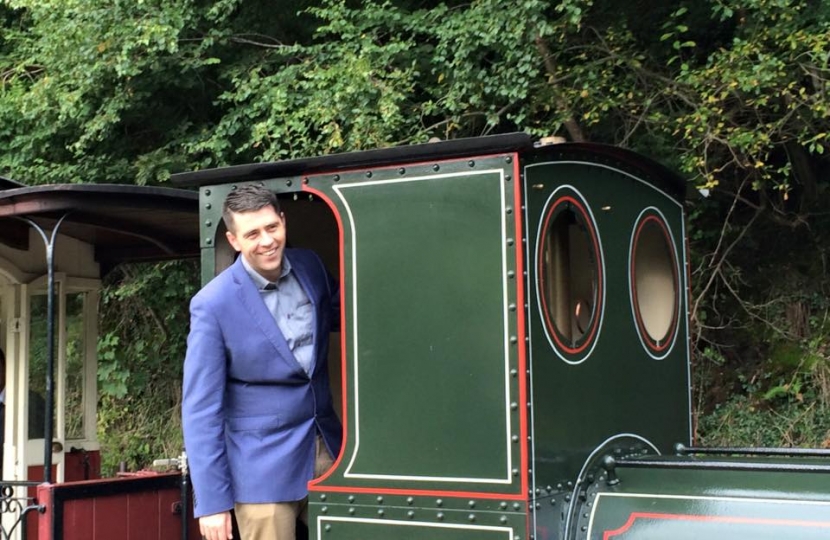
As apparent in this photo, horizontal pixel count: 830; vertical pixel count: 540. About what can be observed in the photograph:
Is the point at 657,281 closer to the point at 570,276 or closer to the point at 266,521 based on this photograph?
the point at 570,276

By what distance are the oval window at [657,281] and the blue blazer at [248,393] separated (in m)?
1.55

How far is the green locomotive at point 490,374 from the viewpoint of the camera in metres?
3.05

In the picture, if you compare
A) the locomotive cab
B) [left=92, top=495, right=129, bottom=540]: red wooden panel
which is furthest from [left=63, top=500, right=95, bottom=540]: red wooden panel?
the locomotive cab

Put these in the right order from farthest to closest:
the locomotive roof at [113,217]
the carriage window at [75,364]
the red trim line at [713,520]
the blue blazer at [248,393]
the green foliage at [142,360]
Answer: the green foliage at [142,360] → the carriage window at [75,364] → the locomotive roof at [113,217] → the blue blazer at [248,393] → the red trim line at [713,520]

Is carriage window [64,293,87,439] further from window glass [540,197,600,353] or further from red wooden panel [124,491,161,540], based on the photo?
window glass [540,197,600,353]

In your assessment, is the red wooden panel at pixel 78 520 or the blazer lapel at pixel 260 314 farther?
the red wooden panel at pixel 78 520

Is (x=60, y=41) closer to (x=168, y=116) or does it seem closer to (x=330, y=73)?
(x=168, y=116)

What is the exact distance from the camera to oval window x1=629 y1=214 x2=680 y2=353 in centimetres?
411

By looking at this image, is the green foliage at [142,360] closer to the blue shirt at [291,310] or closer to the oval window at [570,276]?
the blue shirt at [291,310]

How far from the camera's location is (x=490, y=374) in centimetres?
309

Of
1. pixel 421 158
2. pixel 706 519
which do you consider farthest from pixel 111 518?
pixel 706 519

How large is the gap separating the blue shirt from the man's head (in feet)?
0.30

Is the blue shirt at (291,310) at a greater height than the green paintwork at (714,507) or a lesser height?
greater

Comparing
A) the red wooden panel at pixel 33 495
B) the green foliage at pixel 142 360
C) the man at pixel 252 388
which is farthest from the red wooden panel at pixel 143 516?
the green foliage at pixel 142 360
